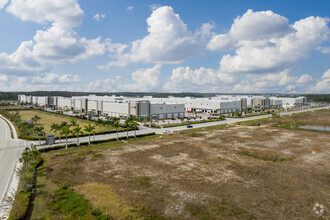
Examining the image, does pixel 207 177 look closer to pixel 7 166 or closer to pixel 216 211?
pixel 216 211

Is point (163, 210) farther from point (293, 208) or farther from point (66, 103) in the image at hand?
point (66, 103)

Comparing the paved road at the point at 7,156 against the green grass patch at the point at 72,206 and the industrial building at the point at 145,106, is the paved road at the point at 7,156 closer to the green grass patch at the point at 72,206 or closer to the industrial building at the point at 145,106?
the green grass patch at the point at 72,206

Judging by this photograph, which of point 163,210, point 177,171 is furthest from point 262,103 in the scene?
point 163,210

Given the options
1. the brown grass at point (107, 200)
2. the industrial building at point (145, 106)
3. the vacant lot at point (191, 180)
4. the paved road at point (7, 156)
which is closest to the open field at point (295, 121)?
the industrial building at point (145, 106)

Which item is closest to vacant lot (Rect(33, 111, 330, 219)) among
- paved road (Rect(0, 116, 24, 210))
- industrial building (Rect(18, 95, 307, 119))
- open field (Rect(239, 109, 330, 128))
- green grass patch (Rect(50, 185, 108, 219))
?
green grass patch (Rect(50, 185, 108, 219))

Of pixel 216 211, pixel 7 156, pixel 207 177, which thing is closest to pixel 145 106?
pixel 7 156

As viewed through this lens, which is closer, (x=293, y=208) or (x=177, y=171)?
(x=293, y=208)
